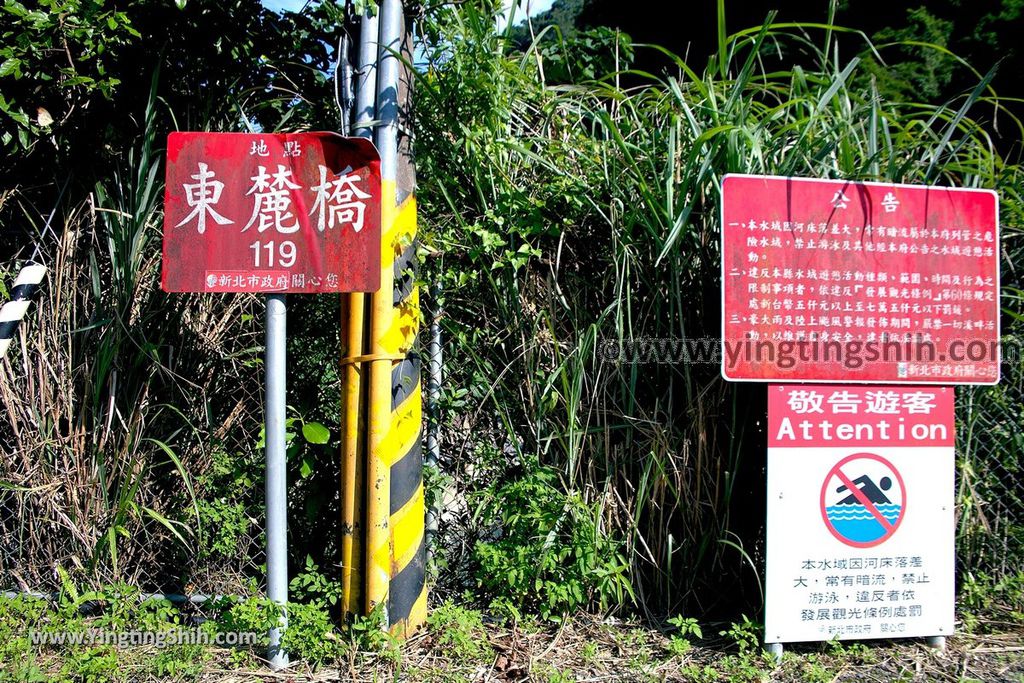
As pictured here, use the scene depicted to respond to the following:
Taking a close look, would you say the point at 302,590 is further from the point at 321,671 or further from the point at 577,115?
the point at 577,115

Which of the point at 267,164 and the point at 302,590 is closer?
the point at 267,164

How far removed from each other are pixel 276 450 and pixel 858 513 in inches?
105

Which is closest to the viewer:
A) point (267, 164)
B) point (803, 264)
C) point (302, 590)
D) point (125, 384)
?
point (267, 164)

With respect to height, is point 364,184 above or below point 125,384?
above

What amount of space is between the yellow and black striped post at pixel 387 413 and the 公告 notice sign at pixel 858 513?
5.48ft

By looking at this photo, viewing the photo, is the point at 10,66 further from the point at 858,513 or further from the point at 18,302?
the point at 858,513

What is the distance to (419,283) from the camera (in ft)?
11.9

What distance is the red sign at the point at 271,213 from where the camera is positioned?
123 inches

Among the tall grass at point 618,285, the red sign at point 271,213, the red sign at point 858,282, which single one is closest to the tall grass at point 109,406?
the red sign at point 271,213

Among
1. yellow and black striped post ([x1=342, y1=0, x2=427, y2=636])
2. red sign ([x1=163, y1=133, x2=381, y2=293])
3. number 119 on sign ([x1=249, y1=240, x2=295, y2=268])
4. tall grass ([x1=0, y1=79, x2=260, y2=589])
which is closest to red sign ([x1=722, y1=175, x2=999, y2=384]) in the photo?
yellow and black striped post ([x1=342, y1=0, x2=427, y2=636])

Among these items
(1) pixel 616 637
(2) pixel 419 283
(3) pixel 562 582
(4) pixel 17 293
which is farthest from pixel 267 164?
(1) pixel 616 637

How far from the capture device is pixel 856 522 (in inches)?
136

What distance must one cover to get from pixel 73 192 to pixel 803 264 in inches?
152

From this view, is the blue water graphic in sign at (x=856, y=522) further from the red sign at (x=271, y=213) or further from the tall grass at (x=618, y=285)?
the red sign at (x=271, y=213)
